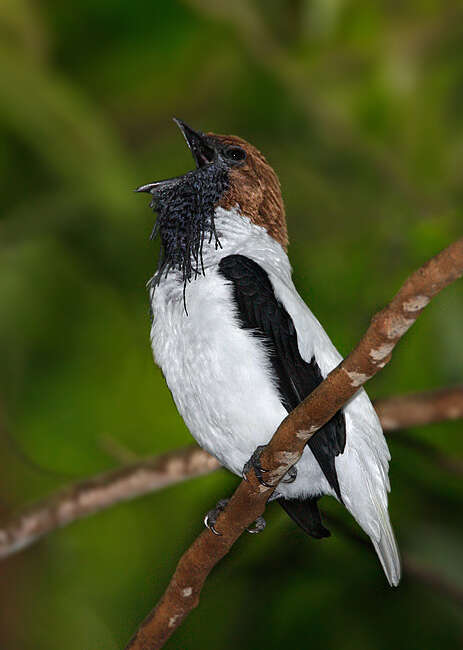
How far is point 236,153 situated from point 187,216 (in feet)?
A: 0.78

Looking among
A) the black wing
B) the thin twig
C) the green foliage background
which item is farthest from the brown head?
the thin twig

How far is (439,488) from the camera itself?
2.40 m

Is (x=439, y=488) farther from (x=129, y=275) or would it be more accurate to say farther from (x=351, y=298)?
(x=129, y=275)

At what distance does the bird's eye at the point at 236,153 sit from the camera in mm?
1802

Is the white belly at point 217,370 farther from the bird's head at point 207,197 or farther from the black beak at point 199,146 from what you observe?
the black beak at point 199,146

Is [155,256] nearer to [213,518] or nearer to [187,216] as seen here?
[187,216]

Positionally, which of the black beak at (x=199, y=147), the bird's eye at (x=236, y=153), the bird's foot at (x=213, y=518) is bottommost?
the bird's foot at (x=213, y=518)

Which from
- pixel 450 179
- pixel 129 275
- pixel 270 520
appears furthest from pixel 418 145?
pixel 270 520

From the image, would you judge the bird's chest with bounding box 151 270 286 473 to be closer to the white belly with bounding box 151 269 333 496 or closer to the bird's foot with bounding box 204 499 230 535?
the white belly with bounding box 151 269 333 496

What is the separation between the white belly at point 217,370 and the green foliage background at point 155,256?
78cm

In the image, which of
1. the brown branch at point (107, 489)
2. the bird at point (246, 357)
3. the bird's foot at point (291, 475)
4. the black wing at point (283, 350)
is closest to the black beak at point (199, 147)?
the bird at point (246, 357)

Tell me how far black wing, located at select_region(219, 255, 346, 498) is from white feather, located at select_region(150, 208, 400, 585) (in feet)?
0.05

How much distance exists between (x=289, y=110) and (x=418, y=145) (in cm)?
46

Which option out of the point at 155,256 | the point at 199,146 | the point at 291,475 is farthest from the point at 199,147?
the point at 155,256
